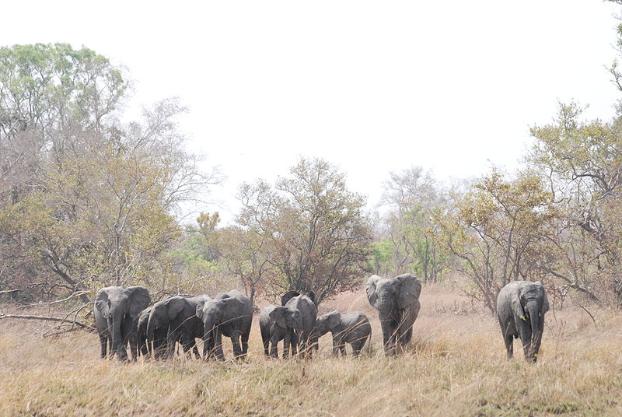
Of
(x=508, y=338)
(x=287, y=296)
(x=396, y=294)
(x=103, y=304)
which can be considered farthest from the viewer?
(x=287, y=296)

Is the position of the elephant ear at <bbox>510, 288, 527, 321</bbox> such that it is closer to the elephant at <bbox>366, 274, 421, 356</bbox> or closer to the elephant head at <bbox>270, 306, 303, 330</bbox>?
the elephant at <bbox>366, 274, 421, 356</bbox>

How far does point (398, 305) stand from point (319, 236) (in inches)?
414

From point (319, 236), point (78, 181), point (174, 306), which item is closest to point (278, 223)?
point (319, 236)

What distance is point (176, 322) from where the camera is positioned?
39.3 feet

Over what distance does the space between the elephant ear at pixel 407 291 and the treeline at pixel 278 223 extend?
6031 mm

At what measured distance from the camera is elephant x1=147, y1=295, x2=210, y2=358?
38.0 ft

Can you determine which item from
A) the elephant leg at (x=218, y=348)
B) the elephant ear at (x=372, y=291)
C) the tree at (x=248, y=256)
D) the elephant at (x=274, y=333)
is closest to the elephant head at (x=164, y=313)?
the elephant leg at (x=218, y=348)

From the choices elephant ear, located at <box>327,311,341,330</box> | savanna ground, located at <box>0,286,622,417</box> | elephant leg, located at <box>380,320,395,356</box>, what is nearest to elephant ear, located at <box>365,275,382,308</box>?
elephant leg, located at <box>380,320,395,356</box>

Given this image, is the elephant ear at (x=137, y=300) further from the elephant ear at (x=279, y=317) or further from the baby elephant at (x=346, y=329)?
the baby elephant at (x=346, y=329)

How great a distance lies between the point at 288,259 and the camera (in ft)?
73.9

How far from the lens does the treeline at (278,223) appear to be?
59.4ft

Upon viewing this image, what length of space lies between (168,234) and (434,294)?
12702mm

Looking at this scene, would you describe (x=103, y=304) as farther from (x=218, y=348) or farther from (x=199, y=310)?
(x=218, y=348)

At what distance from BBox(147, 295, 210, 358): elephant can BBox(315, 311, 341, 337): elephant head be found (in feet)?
8.19
